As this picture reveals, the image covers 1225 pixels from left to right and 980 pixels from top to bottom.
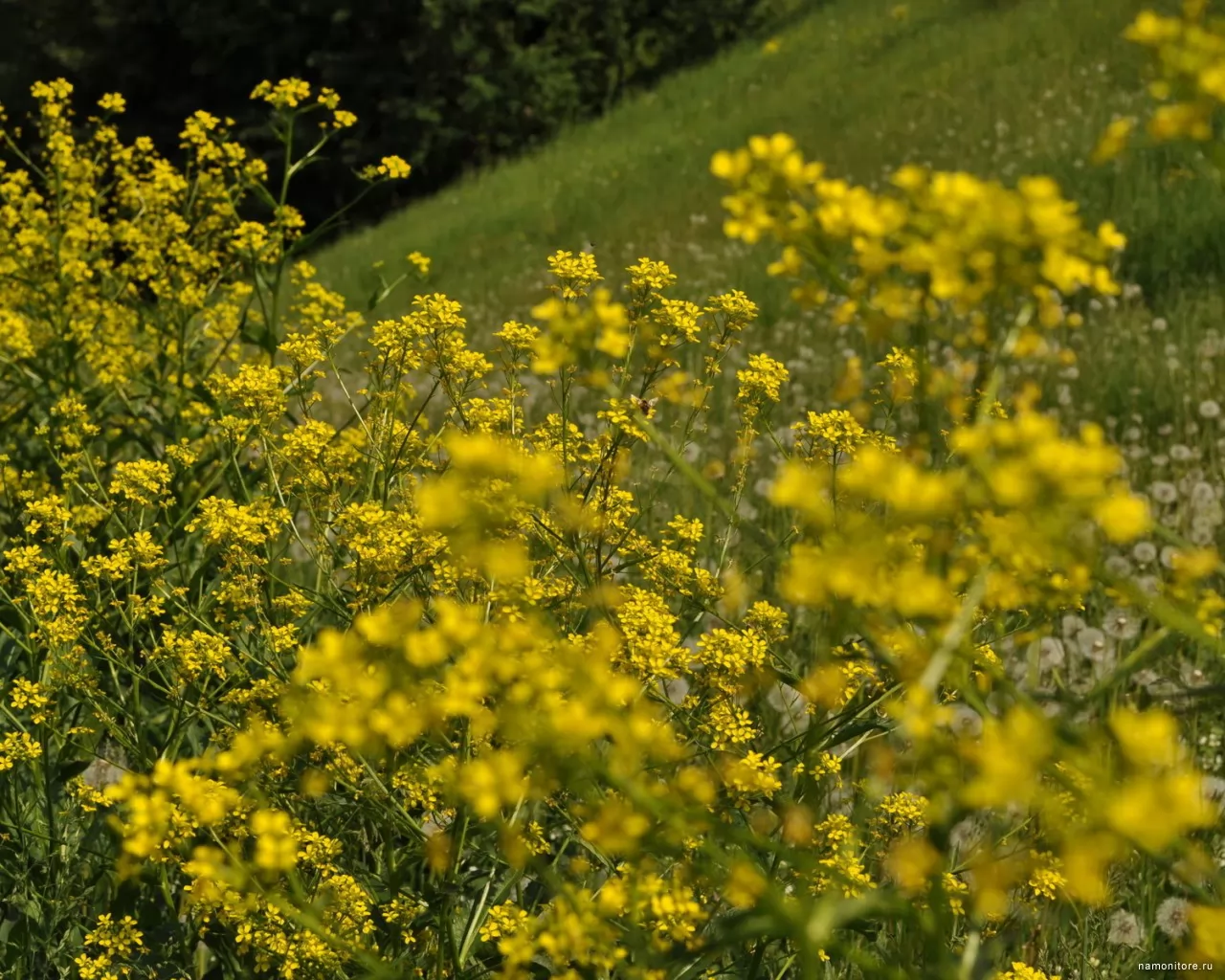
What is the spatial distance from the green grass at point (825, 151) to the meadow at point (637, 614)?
112cm

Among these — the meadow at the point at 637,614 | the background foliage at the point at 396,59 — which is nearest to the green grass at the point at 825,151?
the meadow at the point at 637,614

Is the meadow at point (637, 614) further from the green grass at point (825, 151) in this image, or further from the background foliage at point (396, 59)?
the background foliage at point (396, 59)

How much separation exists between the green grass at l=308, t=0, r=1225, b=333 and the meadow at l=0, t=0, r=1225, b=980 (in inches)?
44.1

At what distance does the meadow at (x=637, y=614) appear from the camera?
0.88 metres

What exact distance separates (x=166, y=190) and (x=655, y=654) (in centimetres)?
288

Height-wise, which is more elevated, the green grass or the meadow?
the meadow

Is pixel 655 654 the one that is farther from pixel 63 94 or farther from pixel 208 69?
pixel 208 69

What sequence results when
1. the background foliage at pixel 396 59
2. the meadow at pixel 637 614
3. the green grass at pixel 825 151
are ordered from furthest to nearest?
1. the background foliage at pixel 396 59
2. the green grass at pixel 825 151
3. the meadow at pixel 637 614

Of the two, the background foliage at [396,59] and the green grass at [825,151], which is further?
the background foliage at [396,59]

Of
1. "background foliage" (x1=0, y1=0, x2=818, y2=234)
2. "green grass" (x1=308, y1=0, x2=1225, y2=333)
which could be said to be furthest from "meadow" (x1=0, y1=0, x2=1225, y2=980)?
"background foliage" (x1=0, y1=0, x2=818, y2=234)

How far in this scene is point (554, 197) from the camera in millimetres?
11570

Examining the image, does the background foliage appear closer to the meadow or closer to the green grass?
the green grass

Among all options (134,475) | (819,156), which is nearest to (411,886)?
(134,475)

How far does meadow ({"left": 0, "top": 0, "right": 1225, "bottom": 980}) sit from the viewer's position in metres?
0.88
